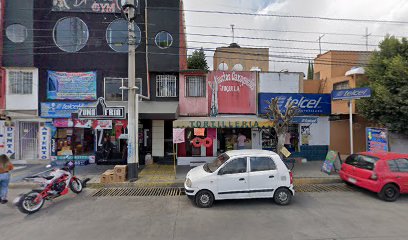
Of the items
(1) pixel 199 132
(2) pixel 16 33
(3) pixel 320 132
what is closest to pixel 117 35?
(2) pixel 16 33

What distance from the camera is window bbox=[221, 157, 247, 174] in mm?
7305

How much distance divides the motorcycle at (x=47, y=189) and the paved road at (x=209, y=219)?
258 millimetres

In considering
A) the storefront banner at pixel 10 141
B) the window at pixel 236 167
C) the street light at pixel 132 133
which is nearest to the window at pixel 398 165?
the window at pixel 236 167

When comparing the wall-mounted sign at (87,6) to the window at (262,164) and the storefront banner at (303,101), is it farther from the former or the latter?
the window at (262,164)

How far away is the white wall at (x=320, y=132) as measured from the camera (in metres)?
13.8

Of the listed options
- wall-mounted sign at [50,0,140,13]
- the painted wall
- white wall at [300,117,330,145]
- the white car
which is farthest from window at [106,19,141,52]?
white wall at [300,117,330,145]

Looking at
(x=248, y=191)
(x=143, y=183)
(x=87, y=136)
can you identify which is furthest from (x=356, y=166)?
(x=87, y=136)

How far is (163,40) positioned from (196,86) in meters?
3.12

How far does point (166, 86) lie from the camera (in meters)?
13.5

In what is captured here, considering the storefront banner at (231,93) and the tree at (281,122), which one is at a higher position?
the storefront banner at (231,93)

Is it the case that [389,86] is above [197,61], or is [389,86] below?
below

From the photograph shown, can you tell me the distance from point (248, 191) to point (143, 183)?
443 cm

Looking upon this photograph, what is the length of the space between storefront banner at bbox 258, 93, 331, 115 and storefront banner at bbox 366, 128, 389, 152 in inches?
97.1

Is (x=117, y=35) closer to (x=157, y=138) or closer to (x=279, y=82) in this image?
(x=157, y=138)
